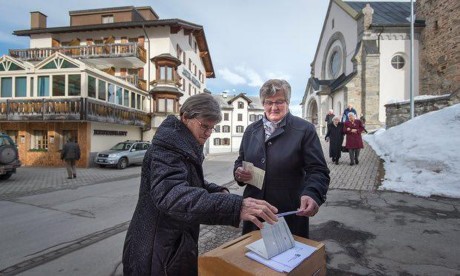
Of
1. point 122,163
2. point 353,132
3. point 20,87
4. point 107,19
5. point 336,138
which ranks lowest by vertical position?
point 122,163

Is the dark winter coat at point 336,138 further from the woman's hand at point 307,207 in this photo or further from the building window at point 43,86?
the building window at point 43,86

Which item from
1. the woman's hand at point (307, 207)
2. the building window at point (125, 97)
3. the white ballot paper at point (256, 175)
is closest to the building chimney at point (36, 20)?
the building window at point (125, 97)

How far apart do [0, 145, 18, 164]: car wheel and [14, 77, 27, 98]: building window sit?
9.04m

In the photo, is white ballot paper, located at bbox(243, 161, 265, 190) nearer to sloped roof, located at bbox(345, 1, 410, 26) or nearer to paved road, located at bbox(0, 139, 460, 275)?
paved road, located at bbox(0, 139, 460, 275)

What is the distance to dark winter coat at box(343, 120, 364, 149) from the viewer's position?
37.5 feet

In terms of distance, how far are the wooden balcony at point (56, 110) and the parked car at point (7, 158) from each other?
5.58m

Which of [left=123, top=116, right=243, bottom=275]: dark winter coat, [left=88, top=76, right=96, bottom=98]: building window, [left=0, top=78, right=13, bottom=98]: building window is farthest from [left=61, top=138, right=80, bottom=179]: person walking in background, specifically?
[left=123, top=116, right=243, bottom=275]: dark winter coat

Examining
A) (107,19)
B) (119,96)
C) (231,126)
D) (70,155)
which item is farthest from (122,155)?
(231,126)

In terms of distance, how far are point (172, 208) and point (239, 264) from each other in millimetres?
453

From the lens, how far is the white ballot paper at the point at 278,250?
1.41 metres

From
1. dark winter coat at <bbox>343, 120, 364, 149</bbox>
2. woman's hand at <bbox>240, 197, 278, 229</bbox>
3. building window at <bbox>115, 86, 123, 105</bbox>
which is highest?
building window at <bbox>115, 86, 123, 105</bbox>

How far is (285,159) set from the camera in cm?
232

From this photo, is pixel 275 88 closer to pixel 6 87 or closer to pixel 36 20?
pixel 6 87

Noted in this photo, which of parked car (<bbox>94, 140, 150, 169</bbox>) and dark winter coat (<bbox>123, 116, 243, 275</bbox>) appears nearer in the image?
dark winter coat (<bbox>123, 116, 243, 275</bbox>)
